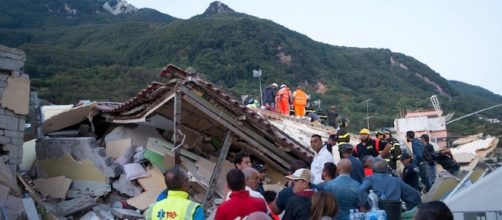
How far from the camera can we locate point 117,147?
36.3 feet

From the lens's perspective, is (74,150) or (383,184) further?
(74,150)

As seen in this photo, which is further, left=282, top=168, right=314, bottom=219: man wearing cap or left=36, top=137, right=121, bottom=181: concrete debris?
left=36, top=137, right=121, bottom=181: concrete debris

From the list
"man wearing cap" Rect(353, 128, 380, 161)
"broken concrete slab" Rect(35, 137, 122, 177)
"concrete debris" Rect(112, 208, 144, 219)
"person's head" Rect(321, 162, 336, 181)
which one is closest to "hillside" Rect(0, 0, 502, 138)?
"broken concrete slab" Rect(35, 137, 122, 177)

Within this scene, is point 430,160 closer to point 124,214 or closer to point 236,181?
point 124,214

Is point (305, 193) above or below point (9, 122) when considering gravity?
below

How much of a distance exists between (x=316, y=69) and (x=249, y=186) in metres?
61.8

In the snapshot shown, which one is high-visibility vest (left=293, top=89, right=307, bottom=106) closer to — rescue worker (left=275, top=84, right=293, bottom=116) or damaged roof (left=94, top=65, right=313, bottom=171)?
rescue worker (left=275, top=84, right=293, bottom=116)

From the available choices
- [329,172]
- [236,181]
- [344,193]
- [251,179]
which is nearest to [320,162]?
[329,172]

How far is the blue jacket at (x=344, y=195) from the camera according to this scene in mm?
6176

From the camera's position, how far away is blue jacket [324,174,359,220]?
6176 mm

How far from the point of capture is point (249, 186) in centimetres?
581

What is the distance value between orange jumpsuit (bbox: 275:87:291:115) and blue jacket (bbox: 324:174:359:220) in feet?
39.0

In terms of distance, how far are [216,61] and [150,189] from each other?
49.6 meters

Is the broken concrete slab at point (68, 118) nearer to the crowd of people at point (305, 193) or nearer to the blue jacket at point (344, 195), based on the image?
the crowd of people at point (305, 193)
